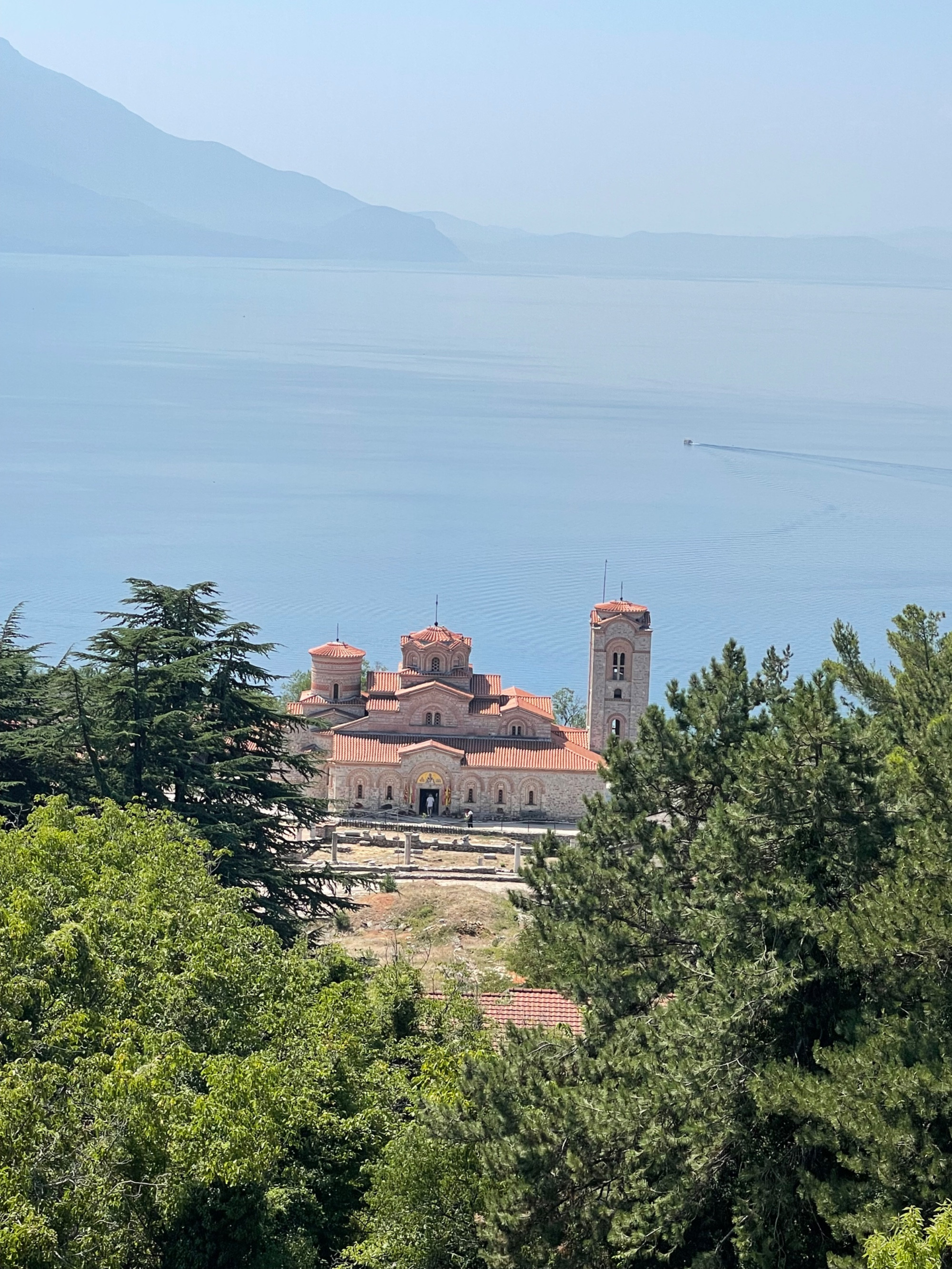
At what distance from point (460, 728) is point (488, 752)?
41.1 inches

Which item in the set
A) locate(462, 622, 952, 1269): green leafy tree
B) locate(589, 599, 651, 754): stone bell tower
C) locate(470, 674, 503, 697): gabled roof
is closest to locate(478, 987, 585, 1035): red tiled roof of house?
locate(462, 622, 952, 1269): green leafy tree

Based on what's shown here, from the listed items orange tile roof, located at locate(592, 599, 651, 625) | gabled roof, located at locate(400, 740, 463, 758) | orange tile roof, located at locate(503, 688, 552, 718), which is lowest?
gabled roof, located at locate(400, 740, 463, 758)

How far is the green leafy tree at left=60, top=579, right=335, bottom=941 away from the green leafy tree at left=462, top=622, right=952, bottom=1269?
9.45m

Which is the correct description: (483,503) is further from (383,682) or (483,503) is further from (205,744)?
(205,744)

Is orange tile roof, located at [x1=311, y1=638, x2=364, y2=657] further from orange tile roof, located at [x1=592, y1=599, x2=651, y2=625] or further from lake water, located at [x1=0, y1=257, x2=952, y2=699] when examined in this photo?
lake water, located at [x1=0, y1=257, x2=952, y2=699]

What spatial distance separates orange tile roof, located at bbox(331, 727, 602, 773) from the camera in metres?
40.1

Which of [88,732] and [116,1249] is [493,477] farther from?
[116,1249]

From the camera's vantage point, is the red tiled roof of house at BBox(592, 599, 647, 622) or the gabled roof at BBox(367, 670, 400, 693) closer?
the gabled roof at BBox(367, 670, 400, 693)

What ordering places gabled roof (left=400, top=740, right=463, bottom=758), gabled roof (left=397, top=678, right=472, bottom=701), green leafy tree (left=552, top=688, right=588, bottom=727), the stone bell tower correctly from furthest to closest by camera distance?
green leafy tree (left=552, top=688, right=588, bottom=727) < the stone bell tower < gabled roof (left=397, top=678, right=472, bottom=701) < gabled roof (left=400, top=740, right=463, bottom=758)

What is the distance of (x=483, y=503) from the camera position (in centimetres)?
9981

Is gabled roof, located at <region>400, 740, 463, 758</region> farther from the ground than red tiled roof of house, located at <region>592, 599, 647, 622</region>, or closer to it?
closer to it

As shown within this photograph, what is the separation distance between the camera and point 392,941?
2628 cm

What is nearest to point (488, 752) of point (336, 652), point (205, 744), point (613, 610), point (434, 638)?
point (434, 638)

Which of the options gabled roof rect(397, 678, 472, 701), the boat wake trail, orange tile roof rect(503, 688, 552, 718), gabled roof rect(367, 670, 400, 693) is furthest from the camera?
the boat wake trail
